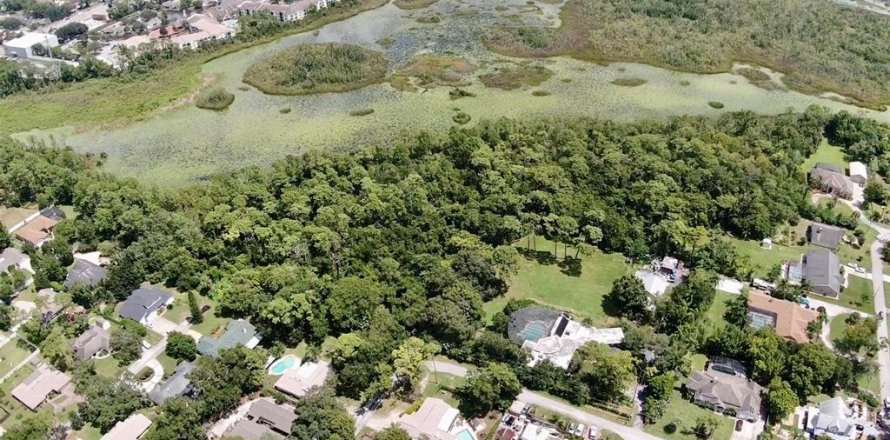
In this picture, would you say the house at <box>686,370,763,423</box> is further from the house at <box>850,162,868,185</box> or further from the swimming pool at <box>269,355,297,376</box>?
the house at <box>850,162,868,185</box>

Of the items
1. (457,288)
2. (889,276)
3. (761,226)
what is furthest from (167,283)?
(889,276)

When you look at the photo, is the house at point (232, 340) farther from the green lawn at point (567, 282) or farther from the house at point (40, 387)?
the green lawn at point (567, 282)

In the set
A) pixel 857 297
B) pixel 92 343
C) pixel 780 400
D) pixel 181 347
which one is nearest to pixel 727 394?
pixel 780 400

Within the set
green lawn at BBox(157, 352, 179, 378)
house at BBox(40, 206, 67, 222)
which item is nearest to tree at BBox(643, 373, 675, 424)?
green lawn at BBox(157, 352, 179, 378)

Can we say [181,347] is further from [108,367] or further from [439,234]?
[439,234]

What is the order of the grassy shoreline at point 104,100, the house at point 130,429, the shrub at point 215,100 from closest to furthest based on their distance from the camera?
the house at point 130,429
the grassy shoreline at point 104,100
the shrub at point 215,100

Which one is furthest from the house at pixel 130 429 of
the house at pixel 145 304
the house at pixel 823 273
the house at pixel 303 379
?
the house at pixel 823 273
